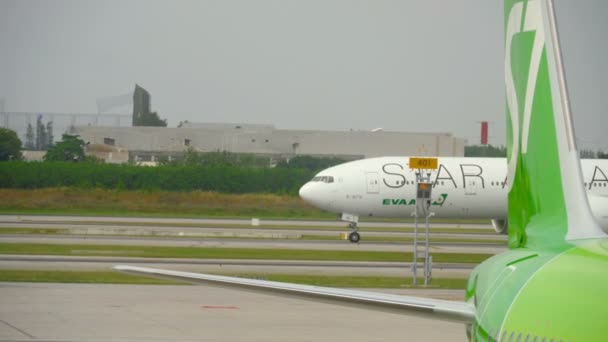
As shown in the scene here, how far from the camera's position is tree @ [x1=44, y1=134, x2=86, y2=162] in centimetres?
9247

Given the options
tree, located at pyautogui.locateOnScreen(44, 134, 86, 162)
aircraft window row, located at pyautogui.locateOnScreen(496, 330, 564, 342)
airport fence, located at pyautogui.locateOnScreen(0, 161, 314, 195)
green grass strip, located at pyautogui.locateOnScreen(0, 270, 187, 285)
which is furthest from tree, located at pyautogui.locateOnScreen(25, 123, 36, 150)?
aircraft window row, located at pyautogui.locateOnScreen(496, 330, 564, 342)

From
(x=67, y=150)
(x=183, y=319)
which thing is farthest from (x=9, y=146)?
(x=183, y=319)

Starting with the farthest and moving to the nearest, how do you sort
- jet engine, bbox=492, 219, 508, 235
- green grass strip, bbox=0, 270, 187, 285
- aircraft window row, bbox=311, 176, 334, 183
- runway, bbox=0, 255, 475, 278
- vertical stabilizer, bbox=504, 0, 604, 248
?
jet engine, bbox=492, 219, 508, 235
aircraft window row, bbox=311, 176, 334, 183
runway, bbox=0, 255, 475, 278
green grass strip, bbox=0, 270, 187, 285
vertical stabilizer, bbox=504, 0, 604, 248

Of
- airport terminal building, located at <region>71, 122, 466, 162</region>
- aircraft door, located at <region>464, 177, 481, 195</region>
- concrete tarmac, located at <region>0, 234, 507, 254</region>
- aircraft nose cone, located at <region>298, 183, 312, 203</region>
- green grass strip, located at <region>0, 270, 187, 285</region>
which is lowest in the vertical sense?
concrete tarmac, located at <region>0, 234, 507, 254</region>

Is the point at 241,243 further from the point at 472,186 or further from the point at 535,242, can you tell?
the point at 535,242

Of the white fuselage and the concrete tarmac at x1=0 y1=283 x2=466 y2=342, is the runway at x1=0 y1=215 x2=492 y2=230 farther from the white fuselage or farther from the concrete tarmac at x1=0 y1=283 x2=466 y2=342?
the concrete tarmac at x1=0 y1=283 x2=466 y2=342

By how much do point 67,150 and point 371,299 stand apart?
3471 inches

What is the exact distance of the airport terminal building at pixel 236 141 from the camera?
10081 centimetres

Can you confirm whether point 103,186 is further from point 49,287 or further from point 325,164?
point 49,287

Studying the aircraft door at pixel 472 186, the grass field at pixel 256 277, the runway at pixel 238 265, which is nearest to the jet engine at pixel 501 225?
the aircraft door at pixel 472 186

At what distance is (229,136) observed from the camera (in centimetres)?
10875

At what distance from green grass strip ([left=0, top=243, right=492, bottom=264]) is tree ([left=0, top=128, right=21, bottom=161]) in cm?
4132

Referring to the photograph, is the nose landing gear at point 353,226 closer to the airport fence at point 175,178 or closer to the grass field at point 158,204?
the grass field at point 158,204

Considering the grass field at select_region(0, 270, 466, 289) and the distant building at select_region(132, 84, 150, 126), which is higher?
the distant building at select_region(132, 84, 150, 126)
